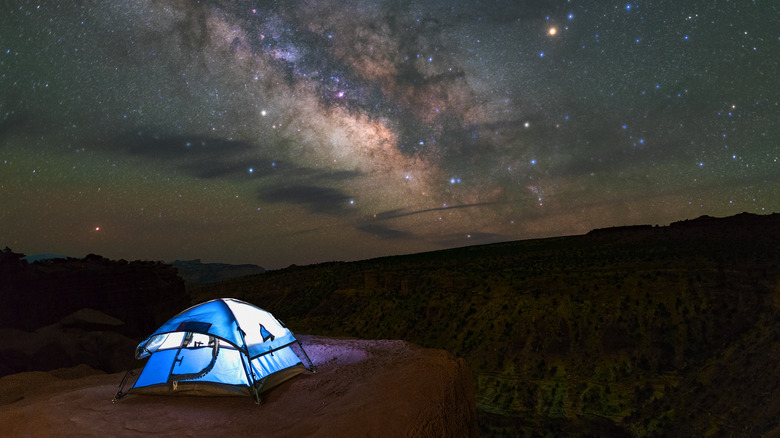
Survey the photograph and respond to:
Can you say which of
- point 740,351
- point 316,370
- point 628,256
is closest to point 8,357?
point 316,370

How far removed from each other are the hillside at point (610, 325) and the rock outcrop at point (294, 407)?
23432 mm

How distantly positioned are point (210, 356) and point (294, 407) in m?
2.79

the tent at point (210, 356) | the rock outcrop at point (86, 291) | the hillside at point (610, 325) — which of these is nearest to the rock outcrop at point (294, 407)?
the tent at point (210, 356)

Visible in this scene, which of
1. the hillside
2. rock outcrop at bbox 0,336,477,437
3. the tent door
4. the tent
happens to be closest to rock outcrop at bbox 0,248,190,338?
rock outcrop at bbox 0,336,477,437

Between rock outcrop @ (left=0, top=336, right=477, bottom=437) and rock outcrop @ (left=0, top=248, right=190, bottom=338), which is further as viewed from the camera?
rock outcrop @ (left=0, top=248, right=190, bottom=338)

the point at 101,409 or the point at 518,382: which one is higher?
the point at 101,409

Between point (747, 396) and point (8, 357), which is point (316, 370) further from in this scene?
point (747, 396)

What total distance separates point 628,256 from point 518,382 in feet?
79.0

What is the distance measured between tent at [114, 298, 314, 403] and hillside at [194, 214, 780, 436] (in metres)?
25.1

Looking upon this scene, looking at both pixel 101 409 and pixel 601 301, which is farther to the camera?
pixel 601 301

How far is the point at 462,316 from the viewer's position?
147ft

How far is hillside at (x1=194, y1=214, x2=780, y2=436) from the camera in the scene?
90.5 feet

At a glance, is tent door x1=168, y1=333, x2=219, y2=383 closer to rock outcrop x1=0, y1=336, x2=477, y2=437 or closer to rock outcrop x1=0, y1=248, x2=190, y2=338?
rock outcrop x1=0, y1=336, x2=477, y2=437

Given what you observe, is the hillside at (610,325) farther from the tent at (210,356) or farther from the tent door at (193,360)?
the tent door at (193,360)
